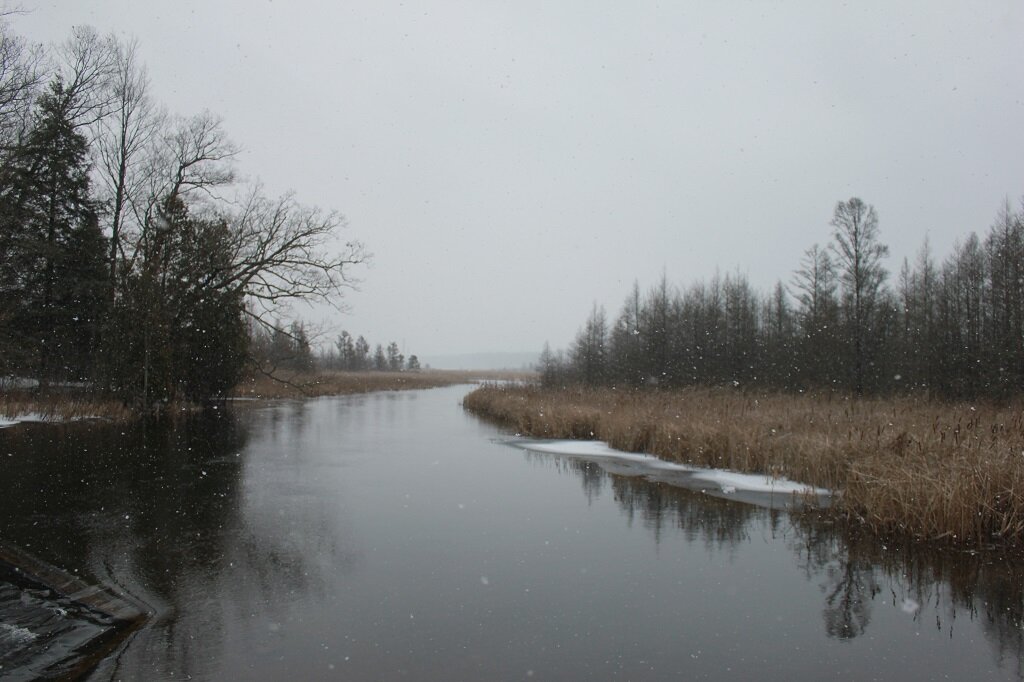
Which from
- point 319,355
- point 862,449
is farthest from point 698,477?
point 319,355

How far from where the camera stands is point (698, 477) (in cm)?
1075

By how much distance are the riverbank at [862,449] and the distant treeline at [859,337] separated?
12.6m

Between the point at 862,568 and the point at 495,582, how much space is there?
3.77 metres

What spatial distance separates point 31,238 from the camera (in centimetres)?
2416

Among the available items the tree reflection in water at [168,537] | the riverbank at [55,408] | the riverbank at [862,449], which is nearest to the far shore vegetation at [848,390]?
the riverbank at [862,449]

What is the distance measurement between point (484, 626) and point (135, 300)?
23.3 meters

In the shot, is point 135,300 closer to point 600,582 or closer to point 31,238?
point 31,238

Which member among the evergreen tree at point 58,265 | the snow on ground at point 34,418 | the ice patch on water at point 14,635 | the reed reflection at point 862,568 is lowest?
the reed reflection at point 862,568

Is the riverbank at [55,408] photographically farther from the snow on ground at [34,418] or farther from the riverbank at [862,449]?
the riverbank at [862,449]

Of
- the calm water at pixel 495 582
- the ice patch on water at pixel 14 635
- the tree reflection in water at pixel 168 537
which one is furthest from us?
the tree reflection in water at pixel 168 537

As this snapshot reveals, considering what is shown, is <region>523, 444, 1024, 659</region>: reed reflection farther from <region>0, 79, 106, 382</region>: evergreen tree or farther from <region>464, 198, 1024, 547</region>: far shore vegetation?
<region>0, 79, 106, 382</region>: evergreen tree

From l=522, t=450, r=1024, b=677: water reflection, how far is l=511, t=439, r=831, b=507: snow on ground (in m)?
0.65

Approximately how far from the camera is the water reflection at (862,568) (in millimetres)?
4699

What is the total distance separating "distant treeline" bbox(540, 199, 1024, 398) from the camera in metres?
26.3
